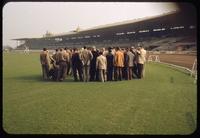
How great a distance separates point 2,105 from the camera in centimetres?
445

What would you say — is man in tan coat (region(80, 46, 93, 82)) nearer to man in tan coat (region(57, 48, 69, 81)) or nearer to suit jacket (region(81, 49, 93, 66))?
suit jacket (region(81, 49, 93, 66))

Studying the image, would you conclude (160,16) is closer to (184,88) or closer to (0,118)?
(184,88)

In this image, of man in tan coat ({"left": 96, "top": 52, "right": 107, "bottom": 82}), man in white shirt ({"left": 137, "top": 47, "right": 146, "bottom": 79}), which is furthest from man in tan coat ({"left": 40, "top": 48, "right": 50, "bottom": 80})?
man in white shirt ({"left": 137, "top": 47, "right": 146, "bottom": 79})

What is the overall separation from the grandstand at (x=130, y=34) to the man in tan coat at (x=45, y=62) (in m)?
0.13

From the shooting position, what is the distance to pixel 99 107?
205 inches

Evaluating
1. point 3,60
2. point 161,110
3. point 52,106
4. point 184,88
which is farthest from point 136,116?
point 3,60

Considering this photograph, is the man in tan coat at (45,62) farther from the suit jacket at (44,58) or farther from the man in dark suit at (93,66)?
the man in dark suit at (93,66)

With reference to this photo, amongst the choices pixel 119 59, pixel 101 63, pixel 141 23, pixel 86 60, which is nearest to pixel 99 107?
pixel 141 23

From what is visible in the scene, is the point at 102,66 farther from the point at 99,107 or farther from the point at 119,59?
the point at 99,107

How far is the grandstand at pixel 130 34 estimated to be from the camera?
463 centimetres

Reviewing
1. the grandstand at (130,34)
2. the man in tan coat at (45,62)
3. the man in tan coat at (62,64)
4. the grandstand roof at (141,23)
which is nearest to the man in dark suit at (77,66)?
the man in tan coat at (62,64)

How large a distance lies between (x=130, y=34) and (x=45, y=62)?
145 centimetres

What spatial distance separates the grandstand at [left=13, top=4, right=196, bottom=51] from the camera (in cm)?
463

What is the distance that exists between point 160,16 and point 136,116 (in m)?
1.40
